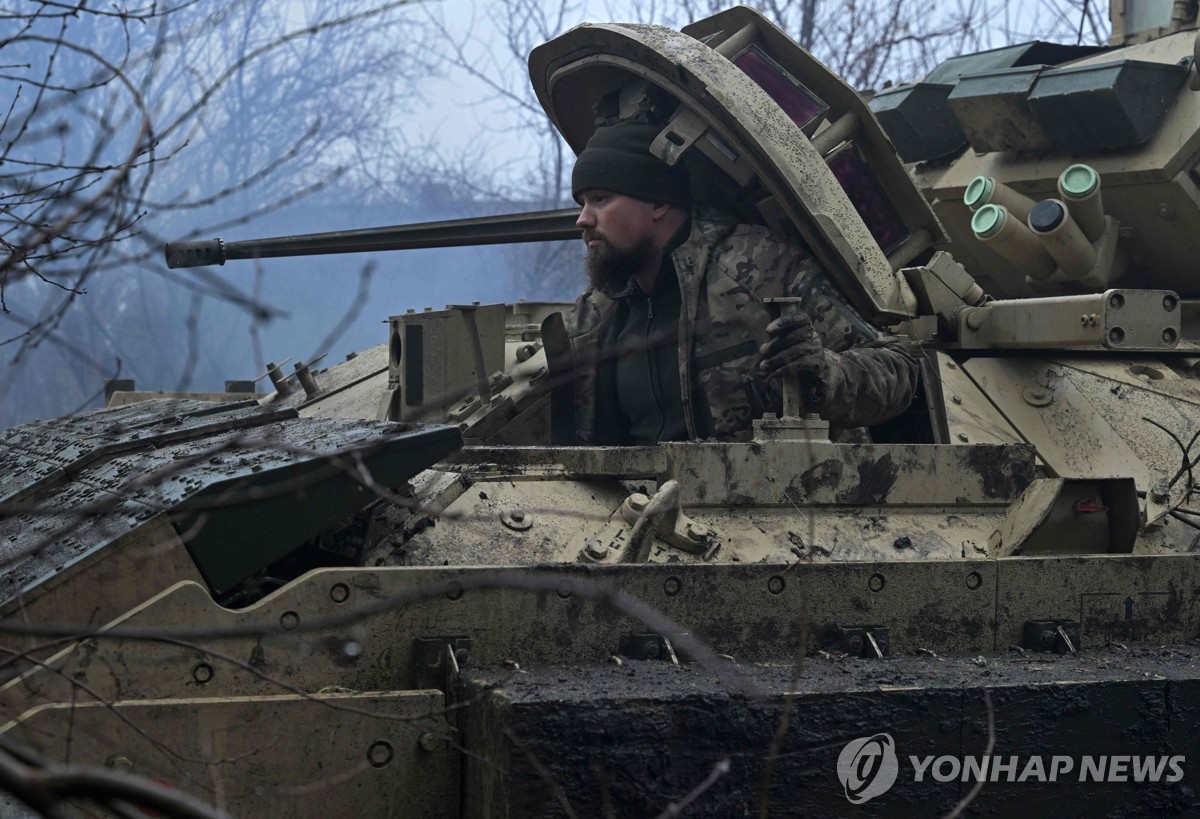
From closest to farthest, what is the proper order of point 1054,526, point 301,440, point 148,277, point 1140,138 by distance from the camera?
point 301,440, point 1054,526, point 1140,138, point 148,277

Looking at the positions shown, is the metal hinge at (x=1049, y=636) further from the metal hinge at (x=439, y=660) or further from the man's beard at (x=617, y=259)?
the man's beard at (x=617, y=259)

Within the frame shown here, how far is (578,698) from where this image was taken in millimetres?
2746

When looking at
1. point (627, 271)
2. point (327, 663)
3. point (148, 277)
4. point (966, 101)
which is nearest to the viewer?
point (327, 663)

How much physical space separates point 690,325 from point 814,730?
205cm

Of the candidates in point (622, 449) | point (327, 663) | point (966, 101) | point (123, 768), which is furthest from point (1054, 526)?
point (966, 101)

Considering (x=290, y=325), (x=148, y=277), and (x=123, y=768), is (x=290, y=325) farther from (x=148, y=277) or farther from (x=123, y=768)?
(x=123, y=768)

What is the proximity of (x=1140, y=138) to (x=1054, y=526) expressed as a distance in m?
2.43

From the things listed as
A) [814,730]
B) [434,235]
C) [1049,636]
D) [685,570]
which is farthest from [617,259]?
[814,730]

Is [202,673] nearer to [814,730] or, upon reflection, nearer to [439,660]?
[439,660]

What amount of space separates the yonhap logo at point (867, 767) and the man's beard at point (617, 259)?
2.53 m

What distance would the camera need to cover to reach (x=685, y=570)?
10.5 feet

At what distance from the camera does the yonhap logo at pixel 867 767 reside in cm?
288

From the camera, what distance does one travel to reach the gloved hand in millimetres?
3955

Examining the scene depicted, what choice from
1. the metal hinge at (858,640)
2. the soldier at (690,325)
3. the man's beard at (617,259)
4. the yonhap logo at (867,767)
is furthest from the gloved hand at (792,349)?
the yonhap logo at (867,767)
